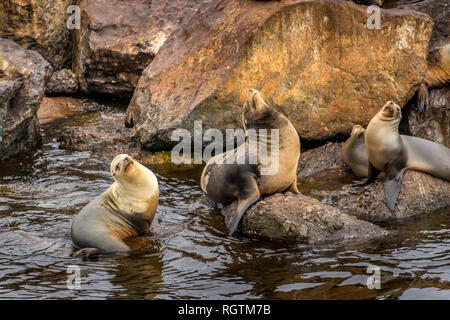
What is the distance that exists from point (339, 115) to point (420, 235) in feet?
9.67

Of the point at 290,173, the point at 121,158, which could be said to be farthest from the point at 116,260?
Result: the point at 290,173

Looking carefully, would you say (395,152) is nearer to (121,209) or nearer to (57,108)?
(121,209)

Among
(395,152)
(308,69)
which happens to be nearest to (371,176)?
(395,152)

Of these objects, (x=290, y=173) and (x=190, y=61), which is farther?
(x=190, y=61)

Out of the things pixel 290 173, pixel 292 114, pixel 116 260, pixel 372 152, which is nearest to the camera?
pixel 116 260

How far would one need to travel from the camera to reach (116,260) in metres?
5.64

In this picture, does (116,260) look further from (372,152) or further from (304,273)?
(372,152)

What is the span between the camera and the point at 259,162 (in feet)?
21.3

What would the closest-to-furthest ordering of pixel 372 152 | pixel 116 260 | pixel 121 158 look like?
pixel 116 260 → pixel 121 158 → pixel 372 152

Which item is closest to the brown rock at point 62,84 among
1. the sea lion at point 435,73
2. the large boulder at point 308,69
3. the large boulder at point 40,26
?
the large boulder at point 40,26

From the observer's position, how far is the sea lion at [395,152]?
23.2 feet

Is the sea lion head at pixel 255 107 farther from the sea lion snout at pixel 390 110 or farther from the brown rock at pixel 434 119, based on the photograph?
the brown rock at pixel 434 119

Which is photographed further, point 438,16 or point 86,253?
point 438,16

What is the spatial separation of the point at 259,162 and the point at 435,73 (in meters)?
3.82
